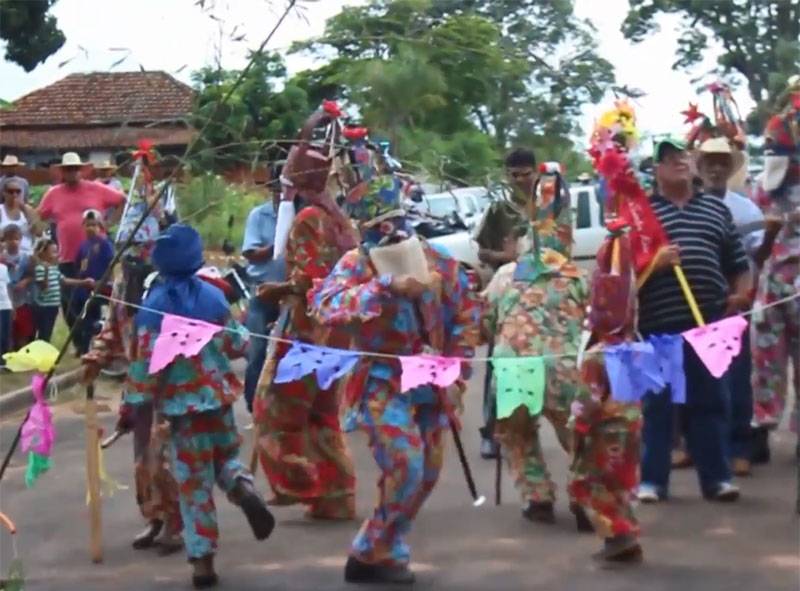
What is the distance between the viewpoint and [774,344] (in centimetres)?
882

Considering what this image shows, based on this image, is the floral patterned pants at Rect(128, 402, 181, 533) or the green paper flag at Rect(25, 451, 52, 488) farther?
the floral patterned pants at Rect(128, 402, 181, 533)

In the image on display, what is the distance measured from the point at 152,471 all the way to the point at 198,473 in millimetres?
754

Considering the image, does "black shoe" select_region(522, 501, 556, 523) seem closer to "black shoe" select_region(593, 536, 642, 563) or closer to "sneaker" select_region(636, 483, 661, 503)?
"sneaker" select_region(636, 483, 661, 503)

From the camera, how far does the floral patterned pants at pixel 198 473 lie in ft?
22.3

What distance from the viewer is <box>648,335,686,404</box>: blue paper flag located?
21.3ft

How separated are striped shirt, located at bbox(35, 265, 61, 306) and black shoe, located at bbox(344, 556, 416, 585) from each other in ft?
27.6

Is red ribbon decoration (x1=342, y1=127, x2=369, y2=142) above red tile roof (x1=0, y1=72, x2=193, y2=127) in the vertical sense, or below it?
above

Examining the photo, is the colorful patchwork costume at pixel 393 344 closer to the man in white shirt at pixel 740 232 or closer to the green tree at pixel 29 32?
the green tree at pixel 29 32

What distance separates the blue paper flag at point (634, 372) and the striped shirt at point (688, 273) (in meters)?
1.17

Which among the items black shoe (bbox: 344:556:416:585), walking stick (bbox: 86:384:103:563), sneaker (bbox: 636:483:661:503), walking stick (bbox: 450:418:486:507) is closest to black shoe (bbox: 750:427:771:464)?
Answer: sneaker (bbox: 636:483:661:503)

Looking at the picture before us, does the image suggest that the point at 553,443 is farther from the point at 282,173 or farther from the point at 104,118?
the point at 104,118

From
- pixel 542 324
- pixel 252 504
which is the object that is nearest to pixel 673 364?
pixel 542 324

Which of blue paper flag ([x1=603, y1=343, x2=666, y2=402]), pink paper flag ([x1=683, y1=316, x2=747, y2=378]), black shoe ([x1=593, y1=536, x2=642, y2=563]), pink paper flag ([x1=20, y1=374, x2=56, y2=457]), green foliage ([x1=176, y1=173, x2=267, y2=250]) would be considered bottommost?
black shoe ([x1=593, y1=536, x2=642, y2=563])

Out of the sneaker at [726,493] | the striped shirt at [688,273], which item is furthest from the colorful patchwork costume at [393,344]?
the sneaker at [726,493]
